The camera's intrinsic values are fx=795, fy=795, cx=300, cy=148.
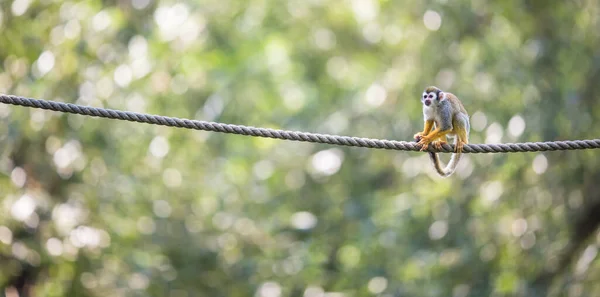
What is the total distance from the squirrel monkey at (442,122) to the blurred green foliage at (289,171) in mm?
2214

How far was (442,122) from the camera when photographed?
4.20 m

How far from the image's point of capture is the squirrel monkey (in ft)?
13.5

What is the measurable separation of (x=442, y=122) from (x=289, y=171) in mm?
5238

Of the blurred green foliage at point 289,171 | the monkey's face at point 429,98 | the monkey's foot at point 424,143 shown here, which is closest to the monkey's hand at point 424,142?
the monkey's foot at point 424,143

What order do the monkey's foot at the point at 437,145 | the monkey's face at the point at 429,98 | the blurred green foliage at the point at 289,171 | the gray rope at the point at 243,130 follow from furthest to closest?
1. the blurred green foliage at the point at 289,171
2. the monkey's face at the point at 429,98
3. the monkey's foot at the point at 437,145
4. the gray rope at the point at 243,130

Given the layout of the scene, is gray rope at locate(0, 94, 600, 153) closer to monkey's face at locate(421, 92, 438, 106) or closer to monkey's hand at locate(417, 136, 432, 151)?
monkey's hand at locate(417, 136, 432, 151)

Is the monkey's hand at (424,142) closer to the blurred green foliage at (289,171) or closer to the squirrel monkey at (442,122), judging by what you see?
the squirrel monkey at (442,122)

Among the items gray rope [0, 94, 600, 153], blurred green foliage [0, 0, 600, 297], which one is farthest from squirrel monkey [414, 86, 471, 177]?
blurred green foliage [0, 0, 600, 297]

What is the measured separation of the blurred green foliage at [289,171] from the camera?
6.55 m

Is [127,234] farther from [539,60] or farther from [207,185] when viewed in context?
[539,60]

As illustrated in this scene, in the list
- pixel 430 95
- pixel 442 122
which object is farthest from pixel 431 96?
pixel 442 122

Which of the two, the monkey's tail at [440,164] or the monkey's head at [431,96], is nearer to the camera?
the monkey's tail at [440,164]

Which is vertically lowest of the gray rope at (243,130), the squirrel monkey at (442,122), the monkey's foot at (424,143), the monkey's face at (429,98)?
the gray rope at (243,130)

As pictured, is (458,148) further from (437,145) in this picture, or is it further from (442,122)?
(442,122)
